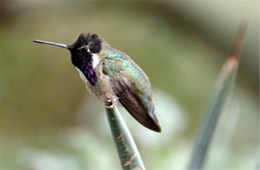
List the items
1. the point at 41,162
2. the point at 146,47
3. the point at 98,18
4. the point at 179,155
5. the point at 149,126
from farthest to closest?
the point at 146,47
the point at 98,18
the point at 179,155
the point at 41,162
the point at 149,126

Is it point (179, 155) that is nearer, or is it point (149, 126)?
point (149, 126)

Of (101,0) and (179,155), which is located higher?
(101,0)

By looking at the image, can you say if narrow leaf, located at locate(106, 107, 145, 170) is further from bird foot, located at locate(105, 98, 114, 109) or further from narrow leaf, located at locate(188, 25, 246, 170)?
narrow leaf, located at locate(188, 25, 246, 170)

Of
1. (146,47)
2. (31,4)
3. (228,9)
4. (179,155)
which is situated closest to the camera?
(228,9)

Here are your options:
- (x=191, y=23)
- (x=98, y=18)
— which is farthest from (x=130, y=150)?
(x=98, y=18)

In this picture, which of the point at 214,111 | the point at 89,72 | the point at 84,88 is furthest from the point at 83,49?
the point at 84,88

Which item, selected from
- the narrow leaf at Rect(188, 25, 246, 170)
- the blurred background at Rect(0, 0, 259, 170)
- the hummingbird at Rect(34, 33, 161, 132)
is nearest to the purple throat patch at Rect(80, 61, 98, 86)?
the hummingbird at Rect(34, 33, 161, 132)

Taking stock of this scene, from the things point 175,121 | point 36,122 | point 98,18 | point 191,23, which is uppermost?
point 191,23

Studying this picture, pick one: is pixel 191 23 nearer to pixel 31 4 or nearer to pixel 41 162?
pixel 31 4
